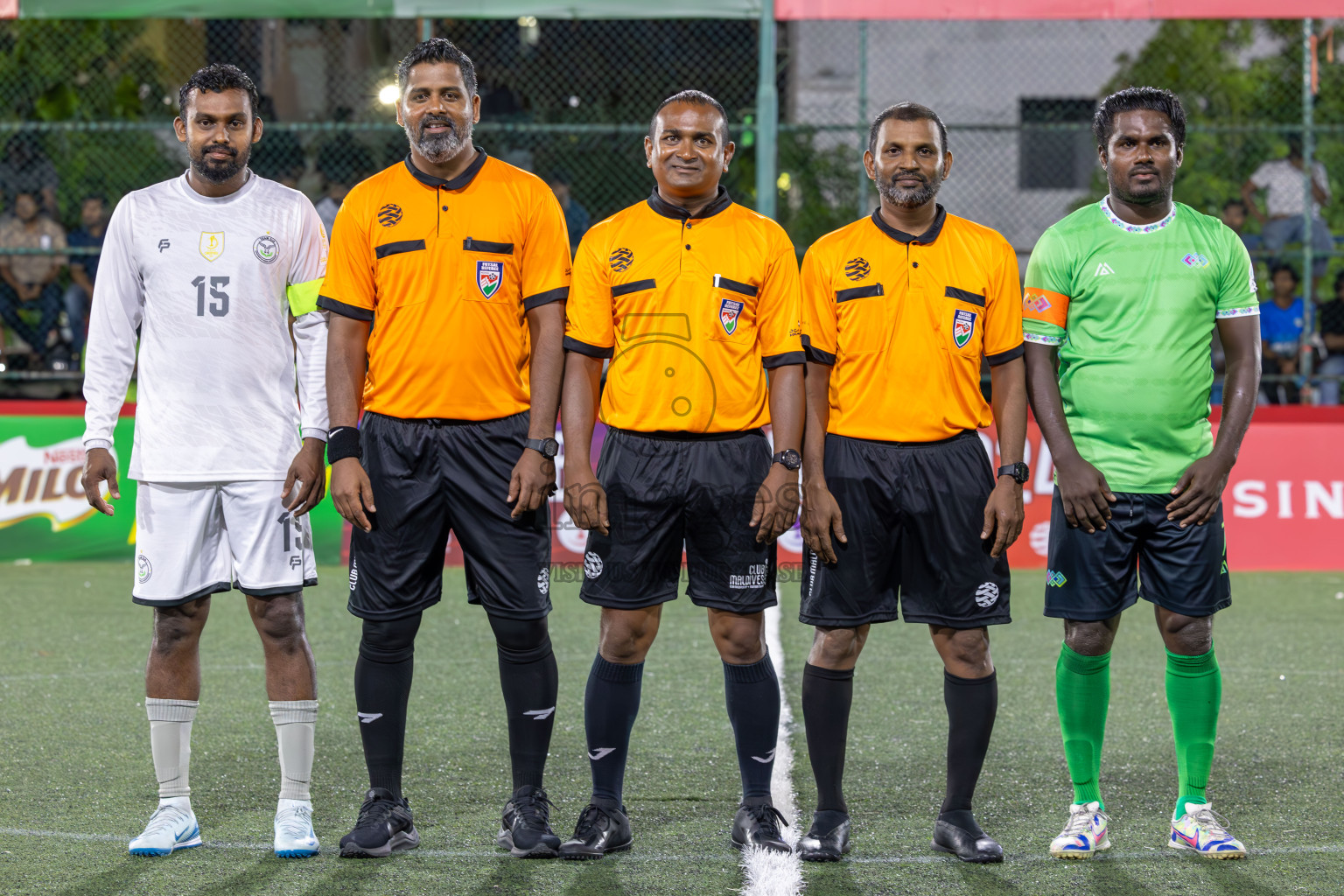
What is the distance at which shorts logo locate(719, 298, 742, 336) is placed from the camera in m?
4.14

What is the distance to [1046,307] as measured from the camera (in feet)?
14.2

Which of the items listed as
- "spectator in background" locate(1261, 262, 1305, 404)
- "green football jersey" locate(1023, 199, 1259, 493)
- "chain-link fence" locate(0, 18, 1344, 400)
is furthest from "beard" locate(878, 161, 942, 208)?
"spectator in background" locate(1261, 262, 1305, 404)

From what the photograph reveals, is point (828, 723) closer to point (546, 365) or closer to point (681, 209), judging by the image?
point (546, 365)

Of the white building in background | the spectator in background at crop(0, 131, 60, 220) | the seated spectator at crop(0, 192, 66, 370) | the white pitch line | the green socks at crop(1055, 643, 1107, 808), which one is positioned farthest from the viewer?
the white building in background

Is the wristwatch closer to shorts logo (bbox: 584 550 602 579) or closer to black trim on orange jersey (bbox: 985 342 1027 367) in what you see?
shorts logo (bbox: 584 550 602 579)

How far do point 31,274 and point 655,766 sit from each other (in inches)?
386

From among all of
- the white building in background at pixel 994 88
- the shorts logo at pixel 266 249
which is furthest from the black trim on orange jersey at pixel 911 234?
the white building in background at pixel 994 88

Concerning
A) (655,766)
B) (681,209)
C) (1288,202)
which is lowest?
(655,766)

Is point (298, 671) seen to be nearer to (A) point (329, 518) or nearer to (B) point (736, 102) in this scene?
(A) point (329, 518)

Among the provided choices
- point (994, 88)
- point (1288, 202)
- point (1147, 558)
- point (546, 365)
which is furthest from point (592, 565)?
point (994, 88)

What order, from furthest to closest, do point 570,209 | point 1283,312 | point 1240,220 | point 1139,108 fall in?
point 1240,220 → point 1283,312 → point 570,209 → point 1139,108

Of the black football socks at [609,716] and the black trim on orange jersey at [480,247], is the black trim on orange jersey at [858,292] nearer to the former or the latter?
the black trim on orange jersey at [480,247]

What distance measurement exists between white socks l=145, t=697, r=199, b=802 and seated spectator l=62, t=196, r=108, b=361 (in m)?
9.17

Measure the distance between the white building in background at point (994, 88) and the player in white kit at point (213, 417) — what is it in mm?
14648
